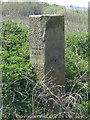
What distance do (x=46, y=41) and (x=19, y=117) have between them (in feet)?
4.54

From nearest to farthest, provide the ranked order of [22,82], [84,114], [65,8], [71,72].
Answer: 1. [84,114]
2. [22,82]
3. [71,72]
4. [65,8]

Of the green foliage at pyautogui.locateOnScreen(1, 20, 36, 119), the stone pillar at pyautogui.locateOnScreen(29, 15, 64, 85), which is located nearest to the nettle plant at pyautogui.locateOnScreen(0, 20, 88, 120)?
the green foliage at pyautogui.locateOnScreen(1, 20, 36, 119)

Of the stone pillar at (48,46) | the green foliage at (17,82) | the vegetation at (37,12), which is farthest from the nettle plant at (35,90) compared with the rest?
the vegetation at (37,12)

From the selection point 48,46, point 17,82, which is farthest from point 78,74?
point 17,82

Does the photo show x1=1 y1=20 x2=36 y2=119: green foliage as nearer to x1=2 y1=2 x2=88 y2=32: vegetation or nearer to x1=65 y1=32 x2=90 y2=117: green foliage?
x1=65 y1=32 x2=90 y2=117: green foliage

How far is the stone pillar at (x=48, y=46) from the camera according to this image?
19.1ft

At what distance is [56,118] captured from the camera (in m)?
5.29

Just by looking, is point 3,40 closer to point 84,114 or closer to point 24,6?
point 84,114

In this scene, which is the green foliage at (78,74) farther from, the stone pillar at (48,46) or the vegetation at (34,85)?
the stone pillar at (48,46)

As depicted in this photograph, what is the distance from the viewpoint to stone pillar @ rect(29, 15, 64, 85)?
582 centimetres

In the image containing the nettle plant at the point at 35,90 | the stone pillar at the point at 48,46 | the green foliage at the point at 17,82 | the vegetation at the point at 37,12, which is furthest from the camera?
the vegetation at the point at 37,12

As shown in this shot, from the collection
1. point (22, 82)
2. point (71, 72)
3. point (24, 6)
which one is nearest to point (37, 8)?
point (24, 6)

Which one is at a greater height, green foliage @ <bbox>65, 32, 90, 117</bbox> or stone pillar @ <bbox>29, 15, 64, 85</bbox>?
stone pillar @ <bbox>29, 15, 64, 85</bbox>

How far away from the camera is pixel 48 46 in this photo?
229 inches
